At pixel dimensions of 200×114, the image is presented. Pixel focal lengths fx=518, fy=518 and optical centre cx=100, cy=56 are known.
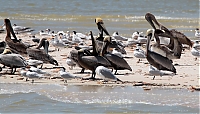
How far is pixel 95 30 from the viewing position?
1808cm

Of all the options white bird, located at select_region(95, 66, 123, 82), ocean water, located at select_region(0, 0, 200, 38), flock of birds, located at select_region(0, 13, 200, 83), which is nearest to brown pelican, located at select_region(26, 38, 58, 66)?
flock of birds, located at select_region(0, 13, 200, 83)

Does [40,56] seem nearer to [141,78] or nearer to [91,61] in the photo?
[91,61]

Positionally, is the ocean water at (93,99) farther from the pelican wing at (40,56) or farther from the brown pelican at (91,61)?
the pelican wing at (40,56)

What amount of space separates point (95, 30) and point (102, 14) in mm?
7268

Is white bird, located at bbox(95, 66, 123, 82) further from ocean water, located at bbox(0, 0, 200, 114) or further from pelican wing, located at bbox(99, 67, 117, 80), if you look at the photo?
ocean water, located at bbox(0, 0, 200, 114)

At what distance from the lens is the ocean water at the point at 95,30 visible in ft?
22.1

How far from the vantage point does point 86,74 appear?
30.1ft

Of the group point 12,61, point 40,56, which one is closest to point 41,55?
point 40,56

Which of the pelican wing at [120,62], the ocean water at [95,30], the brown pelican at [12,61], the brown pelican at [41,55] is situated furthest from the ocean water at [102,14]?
the brown pelican at [12,61]

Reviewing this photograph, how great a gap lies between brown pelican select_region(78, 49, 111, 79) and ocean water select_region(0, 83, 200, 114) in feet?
3.19

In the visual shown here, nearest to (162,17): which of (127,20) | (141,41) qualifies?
(127,20)

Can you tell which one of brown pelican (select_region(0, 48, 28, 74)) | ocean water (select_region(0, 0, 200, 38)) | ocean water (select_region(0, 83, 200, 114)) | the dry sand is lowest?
ocean water (select_region(0, 83, 200, 114))

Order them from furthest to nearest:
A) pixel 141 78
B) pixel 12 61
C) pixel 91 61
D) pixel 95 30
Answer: pixel 95 30 → pixel 12 61 → pixel 91 61 → pixel 141 78

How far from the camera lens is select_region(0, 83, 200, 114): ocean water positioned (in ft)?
21.6
